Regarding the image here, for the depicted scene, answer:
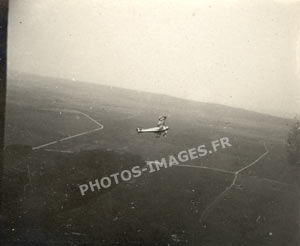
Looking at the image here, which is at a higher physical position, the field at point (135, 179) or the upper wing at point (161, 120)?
the upper wing at point (161, 120)

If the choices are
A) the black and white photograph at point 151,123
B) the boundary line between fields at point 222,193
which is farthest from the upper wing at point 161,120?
the boundary line between fields at point 222,193

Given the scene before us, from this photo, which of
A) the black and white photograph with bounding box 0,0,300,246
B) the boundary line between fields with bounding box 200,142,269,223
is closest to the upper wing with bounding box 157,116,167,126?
the black and white photograph with bounding box 0,0,300,246

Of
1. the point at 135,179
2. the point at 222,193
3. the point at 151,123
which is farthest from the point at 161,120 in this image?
the point at 222,193

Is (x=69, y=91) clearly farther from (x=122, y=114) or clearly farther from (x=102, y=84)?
(x=122, y=114)

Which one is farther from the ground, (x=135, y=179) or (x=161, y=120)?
(x=161, y=120)

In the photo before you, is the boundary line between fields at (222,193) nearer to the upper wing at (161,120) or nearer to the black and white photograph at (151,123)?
the black and white photograph at (151,123)

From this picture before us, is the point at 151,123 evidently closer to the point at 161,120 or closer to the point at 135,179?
the point at 161,120

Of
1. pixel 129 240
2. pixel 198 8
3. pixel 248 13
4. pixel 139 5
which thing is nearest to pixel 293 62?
pixel 248 13
